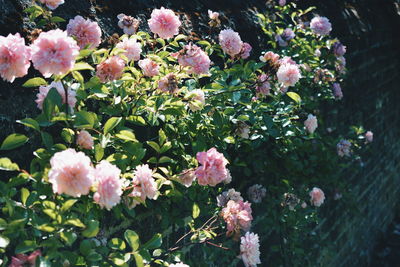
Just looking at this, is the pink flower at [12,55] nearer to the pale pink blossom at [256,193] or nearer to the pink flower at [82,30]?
the pink flower at [82,30]

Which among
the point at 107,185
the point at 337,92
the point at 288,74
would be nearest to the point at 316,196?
the point at 337,92

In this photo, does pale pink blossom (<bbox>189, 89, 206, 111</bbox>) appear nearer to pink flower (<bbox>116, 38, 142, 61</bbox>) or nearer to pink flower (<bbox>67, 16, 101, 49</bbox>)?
pink flower (<bbox>116, 38, 142, 61</bbox>)

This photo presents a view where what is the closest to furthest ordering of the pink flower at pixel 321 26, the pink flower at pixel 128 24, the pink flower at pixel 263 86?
1. the pink flower at pixel 128 24
2. the pink flower at pixel 263 86
3. the pink flower at pixel 321 26

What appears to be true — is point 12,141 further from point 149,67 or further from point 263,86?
point 263,86

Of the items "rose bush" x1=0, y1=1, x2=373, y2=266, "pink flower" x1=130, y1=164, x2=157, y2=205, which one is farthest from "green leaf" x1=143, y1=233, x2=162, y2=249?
"pink flower" x1=130, y1=164, x2=157, y2=205

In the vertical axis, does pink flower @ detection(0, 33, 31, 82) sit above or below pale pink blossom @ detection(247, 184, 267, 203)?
above

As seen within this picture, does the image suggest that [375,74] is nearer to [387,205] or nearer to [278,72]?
[387,205]

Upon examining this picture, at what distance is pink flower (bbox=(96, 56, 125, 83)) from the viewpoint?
189 centimetres

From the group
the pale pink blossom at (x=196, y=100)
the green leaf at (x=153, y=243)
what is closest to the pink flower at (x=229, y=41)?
the pale pink blossom at (x=196, y=100)

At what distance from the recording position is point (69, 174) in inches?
Answer: 55.9

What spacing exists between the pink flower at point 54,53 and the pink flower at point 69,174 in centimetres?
25

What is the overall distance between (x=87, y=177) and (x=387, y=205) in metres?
5.88

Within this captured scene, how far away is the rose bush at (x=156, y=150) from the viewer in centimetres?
156

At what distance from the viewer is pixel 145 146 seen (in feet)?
7.51
